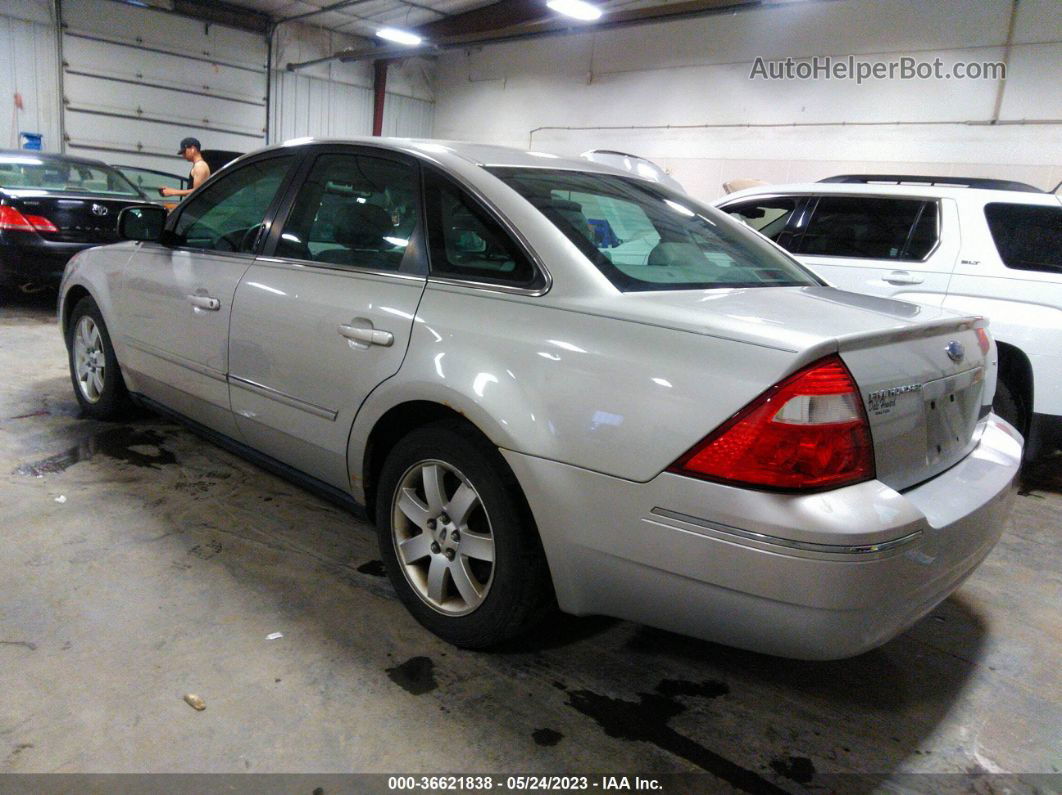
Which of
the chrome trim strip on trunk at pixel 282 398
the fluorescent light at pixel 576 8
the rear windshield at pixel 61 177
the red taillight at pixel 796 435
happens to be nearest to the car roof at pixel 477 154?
the chrome trim strip on trunk at pixel 282 398

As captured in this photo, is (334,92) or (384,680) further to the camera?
(334,92)

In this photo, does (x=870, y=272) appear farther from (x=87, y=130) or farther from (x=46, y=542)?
(x=87, y=130)

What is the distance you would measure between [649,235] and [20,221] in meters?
5.85

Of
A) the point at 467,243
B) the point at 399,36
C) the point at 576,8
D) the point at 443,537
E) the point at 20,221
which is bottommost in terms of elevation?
the point at 443,537

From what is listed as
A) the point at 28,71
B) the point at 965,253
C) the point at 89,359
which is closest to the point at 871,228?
the point at 965,253

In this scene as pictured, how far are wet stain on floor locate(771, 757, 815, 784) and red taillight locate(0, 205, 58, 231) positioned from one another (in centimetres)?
663

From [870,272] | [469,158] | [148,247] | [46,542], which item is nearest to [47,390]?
[148,247]

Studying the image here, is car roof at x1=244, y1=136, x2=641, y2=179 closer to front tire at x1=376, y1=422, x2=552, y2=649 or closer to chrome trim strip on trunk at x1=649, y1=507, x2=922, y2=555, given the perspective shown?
front tire at x1=376, y1=422, x2=552, y2=649

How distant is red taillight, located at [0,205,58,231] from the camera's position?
598 centimetres

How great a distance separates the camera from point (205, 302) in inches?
110

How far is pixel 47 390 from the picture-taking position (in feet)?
14.4

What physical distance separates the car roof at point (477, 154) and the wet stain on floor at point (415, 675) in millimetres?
1420

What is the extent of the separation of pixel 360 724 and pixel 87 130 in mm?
14214

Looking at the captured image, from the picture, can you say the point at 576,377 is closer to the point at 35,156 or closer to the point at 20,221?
the point at 20,221
